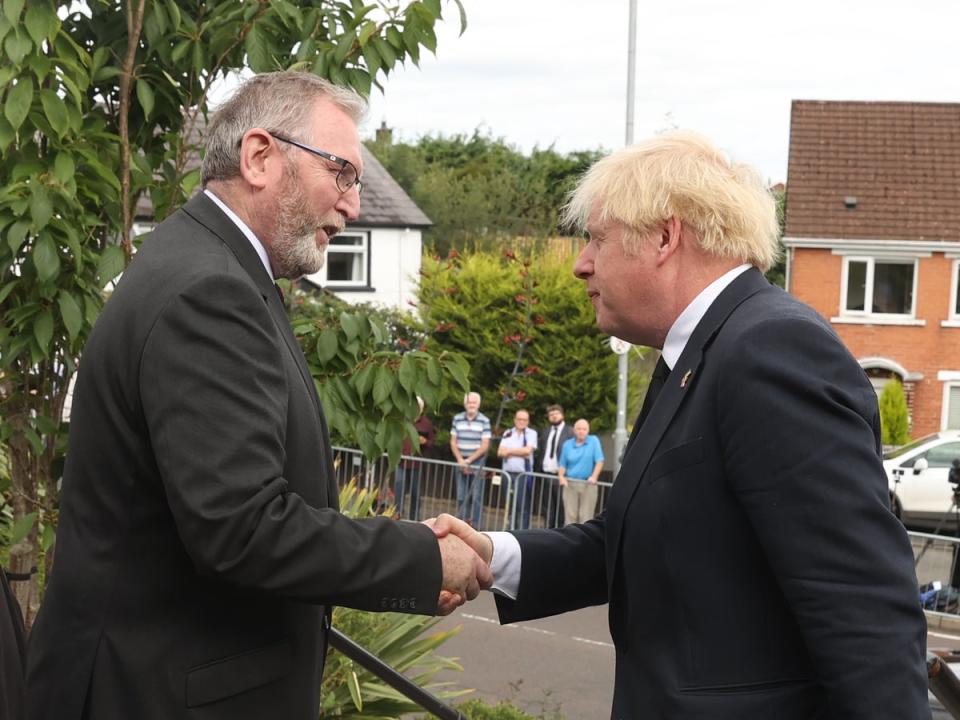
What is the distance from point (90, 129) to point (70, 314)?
2.08ft

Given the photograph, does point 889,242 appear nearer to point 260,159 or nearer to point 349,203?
point 349,203

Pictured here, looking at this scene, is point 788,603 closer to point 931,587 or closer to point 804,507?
point 804,507

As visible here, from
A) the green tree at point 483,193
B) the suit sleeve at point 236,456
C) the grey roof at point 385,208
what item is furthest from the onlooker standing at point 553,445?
the green tree at point 483,193

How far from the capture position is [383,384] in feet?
13.0

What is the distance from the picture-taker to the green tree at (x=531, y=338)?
19.7 metres

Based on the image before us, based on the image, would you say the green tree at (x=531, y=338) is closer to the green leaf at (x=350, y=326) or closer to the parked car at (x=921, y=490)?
the parked car at (x=921, y=490)

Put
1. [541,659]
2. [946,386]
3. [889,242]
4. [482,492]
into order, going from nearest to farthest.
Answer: [541,659] → [482,492] → [946,386] → [889,242]

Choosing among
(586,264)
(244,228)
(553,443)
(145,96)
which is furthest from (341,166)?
(553,443)

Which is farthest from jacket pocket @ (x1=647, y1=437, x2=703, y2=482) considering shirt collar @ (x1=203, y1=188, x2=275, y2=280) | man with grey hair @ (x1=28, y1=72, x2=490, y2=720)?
shirt collar @ (x1=203, y1=188, x2=275, y2=280)

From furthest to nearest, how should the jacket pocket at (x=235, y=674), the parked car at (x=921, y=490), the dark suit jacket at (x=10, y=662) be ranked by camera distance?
the parked car at (x=921, y=490) → the dark suit jacket at (x=10, y=662) → the jacket pocket at (x=235, y=674)

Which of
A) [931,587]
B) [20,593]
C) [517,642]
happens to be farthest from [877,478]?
[931,587]

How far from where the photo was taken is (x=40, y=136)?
3949 mm

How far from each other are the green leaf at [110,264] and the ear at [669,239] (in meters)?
1.96

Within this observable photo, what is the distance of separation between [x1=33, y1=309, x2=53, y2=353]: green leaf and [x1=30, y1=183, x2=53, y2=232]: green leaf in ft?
1.09
